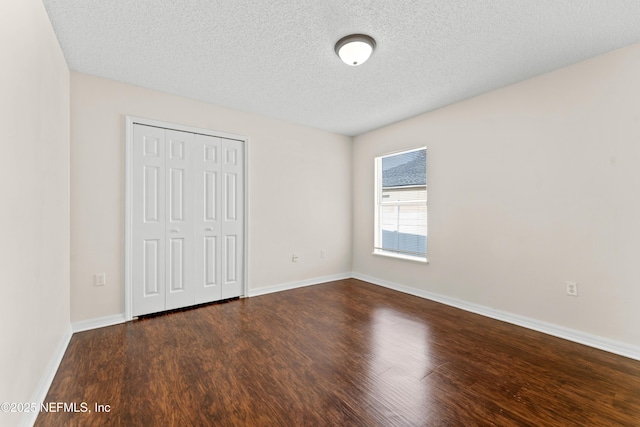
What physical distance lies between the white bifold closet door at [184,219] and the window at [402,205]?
2.26 metres

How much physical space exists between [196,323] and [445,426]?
2456 millimetres

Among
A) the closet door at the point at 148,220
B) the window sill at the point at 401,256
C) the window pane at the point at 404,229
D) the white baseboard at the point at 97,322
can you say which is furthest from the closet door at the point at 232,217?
the window pane at the point at 404,229

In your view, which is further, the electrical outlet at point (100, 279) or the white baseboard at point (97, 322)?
the electrical outlet at point (100, 279)

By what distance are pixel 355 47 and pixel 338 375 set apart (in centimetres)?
251

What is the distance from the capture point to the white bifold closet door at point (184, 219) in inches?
123

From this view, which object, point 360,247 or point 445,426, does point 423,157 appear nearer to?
point 360,247

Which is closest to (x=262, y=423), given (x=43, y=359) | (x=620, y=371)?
(x=43, y=359)

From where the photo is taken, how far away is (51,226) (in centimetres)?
208

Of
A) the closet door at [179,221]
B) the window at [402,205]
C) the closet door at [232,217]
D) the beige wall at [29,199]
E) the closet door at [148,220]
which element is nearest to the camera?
the beige wall at [29,199]

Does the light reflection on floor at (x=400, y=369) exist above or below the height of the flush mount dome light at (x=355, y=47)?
below

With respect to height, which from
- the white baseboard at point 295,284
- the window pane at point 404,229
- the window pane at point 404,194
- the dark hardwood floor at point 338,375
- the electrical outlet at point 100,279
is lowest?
the dark hardwood floor at point 338,375

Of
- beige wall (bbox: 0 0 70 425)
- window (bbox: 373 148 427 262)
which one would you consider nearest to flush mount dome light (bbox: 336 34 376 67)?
beige wall (bbox: 0 0 70 425)

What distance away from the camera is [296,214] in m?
4.40

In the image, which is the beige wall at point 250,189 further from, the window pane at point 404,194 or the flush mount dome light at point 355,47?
the flush mount dome light at point 355,47
